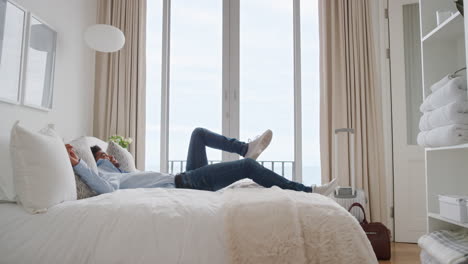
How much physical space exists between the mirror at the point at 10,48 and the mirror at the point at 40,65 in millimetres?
101

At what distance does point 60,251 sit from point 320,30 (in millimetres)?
3391

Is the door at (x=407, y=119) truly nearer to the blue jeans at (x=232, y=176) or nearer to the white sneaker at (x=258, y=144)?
the white sneaker at (x=258, y=144)

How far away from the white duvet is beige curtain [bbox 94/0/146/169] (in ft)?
7.91

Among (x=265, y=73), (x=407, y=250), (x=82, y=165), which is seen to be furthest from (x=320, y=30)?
(x=82, y=165)

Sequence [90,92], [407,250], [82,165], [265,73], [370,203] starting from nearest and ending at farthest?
[82,165] → [407,250] → [370,203] → [90,92] → [265,73]

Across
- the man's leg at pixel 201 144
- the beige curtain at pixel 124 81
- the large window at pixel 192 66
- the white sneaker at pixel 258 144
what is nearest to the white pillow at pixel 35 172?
the man's leg at pixel 201 144

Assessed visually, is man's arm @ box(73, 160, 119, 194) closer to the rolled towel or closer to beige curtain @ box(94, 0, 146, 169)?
the rolled towel

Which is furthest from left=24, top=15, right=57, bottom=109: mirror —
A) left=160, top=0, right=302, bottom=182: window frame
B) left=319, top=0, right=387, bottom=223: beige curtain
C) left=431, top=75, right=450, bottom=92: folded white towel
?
left=431, top=75, right=450, bottom=92: folded white towel

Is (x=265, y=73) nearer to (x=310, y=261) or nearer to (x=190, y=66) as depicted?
(x=190, y=66)

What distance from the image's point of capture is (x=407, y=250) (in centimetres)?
319

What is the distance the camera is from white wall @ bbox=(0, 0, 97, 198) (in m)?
2.79

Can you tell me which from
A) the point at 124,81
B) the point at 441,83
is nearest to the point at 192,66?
the point at 124,81

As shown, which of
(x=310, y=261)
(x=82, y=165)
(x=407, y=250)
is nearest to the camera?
(x=310, y=261)

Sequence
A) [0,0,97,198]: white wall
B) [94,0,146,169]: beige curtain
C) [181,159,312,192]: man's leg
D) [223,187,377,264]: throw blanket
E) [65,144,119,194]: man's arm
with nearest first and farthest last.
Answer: [223,187,377,264]: throw blanket
[65,144,119,194]: man's arm
[181,159,312,192]: man's leg
[0,0,97,198]: white wall
[94,0,146,169]: beige curtain
